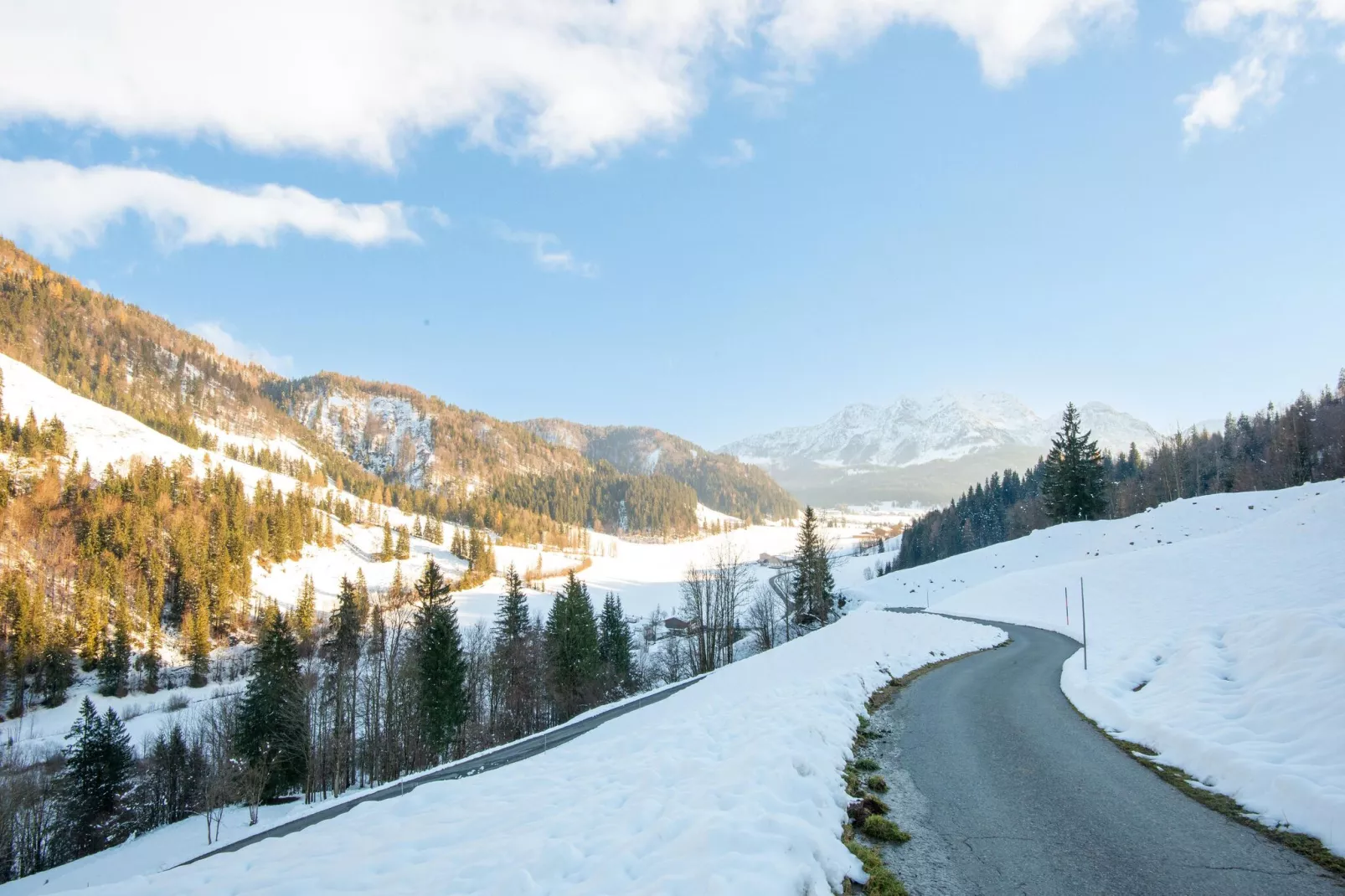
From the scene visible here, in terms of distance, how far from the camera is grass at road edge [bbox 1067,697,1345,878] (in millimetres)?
4992

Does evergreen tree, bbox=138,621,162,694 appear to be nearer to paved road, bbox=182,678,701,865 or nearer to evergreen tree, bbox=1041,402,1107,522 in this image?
paved road, bbox=182,678,701,865

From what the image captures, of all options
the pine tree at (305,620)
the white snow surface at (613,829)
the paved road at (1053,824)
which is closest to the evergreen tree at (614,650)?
the white snow surface at (613,829)

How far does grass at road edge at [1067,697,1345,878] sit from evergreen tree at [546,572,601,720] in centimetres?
3986

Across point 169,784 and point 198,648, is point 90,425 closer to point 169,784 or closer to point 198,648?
point 198,648

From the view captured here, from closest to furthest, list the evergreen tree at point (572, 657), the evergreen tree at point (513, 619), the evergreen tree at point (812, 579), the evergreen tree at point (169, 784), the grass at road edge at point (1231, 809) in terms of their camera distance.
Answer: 1. the grass at road edge at point (1231, 809)
2. the evergreen tree at point (169, 784)
3. the evergreen tree at point (572, 657)
4. the evergreen tree at point (513, 619)
5. the evergreen tree at point (812, 579)

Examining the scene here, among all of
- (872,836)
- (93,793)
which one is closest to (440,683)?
(93,793)

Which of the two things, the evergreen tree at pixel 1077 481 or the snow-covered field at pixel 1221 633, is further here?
the evergreen tree at pixel 1077 481

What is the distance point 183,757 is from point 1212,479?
120m

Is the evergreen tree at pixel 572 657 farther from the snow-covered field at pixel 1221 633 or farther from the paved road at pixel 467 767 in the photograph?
the snow-covered field at pixel 1221 633

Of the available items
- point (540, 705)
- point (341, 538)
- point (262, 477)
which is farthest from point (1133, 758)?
point (262, 477)

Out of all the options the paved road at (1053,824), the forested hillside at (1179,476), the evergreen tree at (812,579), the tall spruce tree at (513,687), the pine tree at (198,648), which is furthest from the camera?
the pine tree at (198,648)

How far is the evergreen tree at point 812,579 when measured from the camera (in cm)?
5234

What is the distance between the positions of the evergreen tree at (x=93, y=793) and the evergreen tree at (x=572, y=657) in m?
27.2

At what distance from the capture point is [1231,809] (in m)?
6.20
